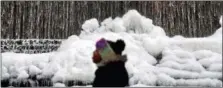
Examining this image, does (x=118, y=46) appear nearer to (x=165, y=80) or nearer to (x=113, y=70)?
(x=113, y=70)

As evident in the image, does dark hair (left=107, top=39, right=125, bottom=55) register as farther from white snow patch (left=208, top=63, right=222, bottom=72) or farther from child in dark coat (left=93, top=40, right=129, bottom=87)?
white snow patch (left=208, top=63, right=222, bottom=72)

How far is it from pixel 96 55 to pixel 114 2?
2491 millimetres

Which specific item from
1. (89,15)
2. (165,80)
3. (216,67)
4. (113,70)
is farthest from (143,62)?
(89,15)

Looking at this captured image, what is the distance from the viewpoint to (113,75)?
333cm

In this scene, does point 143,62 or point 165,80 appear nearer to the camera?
point 165,80

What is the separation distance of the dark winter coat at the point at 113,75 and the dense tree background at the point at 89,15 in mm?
2148

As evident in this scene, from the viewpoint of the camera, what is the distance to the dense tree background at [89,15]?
5531 millimetres

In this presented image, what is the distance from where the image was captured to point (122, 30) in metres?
4.81

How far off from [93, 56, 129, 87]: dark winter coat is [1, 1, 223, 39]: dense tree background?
2.15 m

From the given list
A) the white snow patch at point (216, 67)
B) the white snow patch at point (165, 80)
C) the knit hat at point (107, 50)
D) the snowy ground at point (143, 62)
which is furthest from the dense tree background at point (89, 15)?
the knit hat at point (107, 50)

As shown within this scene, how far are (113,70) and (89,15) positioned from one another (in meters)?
2.36

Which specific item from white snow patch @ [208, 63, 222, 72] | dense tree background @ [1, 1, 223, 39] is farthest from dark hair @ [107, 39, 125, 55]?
dense tree background @ [1, 1, 223, 39]

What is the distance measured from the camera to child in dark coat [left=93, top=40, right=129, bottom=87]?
10.9 ft

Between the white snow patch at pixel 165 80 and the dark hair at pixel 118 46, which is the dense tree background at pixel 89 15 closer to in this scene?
the white snow patch at pixel 165 80
